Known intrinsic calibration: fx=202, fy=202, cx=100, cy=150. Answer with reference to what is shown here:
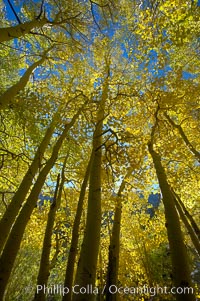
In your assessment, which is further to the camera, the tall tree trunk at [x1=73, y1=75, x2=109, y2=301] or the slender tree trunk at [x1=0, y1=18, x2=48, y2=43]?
the slender tree trunk at [x1=0, y1=18, x2=48, y2=43]

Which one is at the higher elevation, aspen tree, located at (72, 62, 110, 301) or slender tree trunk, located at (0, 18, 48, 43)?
slender tree trunk, located at (0, 18, 48, 43)

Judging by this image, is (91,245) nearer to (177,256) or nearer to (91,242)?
(91,242)

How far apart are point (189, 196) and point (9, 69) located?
10.5 meters

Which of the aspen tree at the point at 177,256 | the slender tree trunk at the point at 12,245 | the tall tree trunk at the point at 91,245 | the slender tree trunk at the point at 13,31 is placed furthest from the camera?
the slender tree trunk at the point at 13,31

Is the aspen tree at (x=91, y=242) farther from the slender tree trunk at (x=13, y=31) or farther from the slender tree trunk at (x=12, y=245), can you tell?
the slender tree trunk at (x=13, y=31)

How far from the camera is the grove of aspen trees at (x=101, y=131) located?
4.01m

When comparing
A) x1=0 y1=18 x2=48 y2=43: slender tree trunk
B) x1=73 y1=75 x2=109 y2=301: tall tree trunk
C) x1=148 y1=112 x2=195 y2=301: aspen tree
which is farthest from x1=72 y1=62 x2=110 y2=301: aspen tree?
x1=0 y1=18 x2=48 y2=43: slender tree trunk

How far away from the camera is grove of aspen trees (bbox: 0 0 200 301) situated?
401 centimetres

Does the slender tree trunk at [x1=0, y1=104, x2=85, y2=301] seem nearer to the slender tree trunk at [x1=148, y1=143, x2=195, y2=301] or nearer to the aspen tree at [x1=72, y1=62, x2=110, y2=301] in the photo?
the aspen tree at [x1=72, y1=62, x2=110, y2=301]

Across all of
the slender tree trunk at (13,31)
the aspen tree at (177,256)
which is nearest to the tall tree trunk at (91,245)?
the aspen tree at (177,256)

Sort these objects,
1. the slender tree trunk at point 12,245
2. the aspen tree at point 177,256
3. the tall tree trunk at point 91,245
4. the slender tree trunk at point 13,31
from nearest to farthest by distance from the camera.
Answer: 1. the tall tree trunk at point 91,245
2. the aspen tree at point 177,256
3. the slender tree trunk at point 12,245
4. the slender tree trunk at point 13,31

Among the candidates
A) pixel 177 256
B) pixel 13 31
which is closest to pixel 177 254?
pixel 177 256

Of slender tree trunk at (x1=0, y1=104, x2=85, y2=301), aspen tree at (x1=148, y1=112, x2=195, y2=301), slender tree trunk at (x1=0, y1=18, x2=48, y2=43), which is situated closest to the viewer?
aspen tree at (x1=148, y1=112, x2=195, y2=301)

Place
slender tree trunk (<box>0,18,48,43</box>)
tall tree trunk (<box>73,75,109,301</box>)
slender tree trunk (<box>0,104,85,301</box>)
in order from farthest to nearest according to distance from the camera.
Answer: slender tree trunk (<box>0,18,48,43</box>)
slender tree trunk (<box>0,104,85,301</box>)
tall tree trunk (<box>73,75,109,301</box>)
